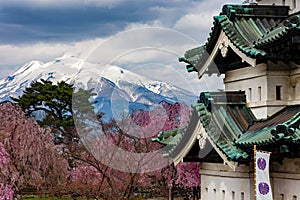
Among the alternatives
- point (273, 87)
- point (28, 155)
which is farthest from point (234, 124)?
point (28, 155)

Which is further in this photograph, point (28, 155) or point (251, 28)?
point (28, 155)

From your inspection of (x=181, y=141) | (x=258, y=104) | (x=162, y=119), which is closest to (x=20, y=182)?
(x=162, y=119)

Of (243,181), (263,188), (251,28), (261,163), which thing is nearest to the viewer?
(261,163)

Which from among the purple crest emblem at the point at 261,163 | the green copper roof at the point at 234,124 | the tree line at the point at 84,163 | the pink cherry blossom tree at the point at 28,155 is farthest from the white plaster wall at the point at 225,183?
the pink cherry blossom tree at the point at 28,155

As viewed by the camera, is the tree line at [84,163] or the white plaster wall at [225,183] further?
the tree line at [84,163]

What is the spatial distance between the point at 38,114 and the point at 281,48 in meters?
46.9

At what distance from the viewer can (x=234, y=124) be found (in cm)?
1240

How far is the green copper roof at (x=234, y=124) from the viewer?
10.7 meters

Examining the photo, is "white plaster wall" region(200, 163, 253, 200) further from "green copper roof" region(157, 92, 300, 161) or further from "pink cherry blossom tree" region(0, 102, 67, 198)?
"pink cherry blossom tree" region(0, 102, 67, 198)

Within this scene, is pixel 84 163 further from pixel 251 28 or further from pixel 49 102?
pixel 251 28

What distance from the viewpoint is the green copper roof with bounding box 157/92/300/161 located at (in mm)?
10680

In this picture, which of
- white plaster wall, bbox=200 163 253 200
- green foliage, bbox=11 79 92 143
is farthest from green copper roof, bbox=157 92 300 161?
green foliage, bbox=11 79 92 143

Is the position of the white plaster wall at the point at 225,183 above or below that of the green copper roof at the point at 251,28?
below

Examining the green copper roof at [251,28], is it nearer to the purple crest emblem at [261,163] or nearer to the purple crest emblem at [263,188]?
the purple crest emblem at [261,163]
